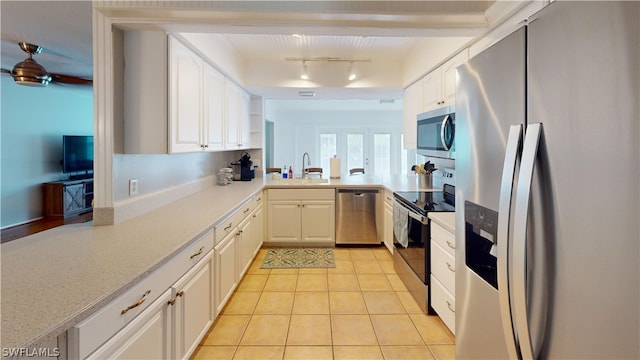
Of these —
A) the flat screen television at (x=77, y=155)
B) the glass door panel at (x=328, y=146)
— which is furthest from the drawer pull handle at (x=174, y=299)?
the glass door panel at (x=328, y=146)

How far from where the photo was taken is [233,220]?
274 cm

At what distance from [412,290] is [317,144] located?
6831 mm

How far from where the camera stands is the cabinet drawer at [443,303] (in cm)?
215

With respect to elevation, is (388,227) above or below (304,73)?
below

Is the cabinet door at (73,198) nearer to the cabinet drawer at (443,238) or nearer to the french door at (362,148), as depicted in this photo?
the french door at (362,148)

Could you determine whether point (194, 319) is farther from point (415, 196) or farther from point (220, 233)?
point (415, 196)

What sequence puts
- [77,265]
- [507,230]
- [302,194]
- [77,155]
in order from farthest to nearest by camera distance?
[77,155], [302,194], [77,265], [507,230]

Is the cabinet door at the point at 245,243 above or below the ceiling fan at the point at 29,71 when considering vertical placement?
below

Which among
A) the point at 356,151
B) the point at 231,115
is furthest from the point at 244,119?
the point at 356,151

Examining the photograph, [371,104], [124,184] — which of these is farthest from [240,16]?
[371,104]

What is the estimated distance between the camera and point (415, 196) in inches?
124

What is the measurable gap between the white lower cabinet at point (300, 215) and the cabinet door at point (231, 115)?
0.87 m

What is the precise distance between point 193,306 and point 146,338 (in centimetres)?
51

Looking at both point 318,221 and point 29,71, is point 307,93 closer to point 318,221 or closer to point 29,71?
point 318,221
